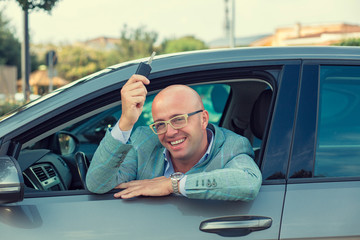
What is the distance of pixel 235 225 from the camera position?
1.64 m

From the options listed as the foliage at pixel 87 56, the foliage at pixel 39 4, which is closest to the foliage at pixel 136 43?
the foliage at pixel 87 56

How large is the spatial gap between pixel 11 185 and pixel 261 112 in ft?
4.40

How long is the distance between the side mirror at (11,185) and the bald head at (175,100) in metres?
0.65

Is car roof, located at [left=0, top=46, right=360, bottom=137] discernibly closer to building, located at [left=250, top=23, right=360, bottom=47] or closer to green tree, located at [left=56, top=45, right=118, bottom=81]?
building, located at [left=250, top=23, right=360, bottom=47]

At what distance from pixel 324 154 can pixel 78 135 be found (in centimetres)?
200

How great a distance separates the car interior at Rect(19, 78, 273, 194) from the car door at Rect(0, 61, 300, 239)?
0.11 metres

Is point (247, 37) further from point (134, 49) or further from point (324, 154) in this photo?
point (324, 154)

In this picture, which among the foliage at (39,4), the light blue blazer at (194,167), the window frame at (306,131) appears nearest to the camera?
the light blue blazer at (194,167)

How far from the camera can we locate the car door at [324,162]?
5.40 ft

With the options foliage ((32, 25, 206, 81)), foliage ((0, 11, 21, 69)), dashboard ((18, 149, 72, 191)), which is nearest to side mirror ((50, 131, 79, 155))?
dashboard ((18, 149, 72, 191))

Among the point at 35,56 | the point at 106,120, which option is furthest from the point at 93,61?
the point at 106,120

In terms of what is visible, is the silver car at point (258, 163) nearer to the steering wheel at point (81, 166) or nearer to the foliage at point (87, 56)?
the steering wheel at point (81, 166)

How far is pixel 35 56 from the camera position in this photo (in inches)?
1656

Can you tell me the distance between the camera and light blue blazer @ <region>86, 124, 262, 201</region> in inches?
65.2
